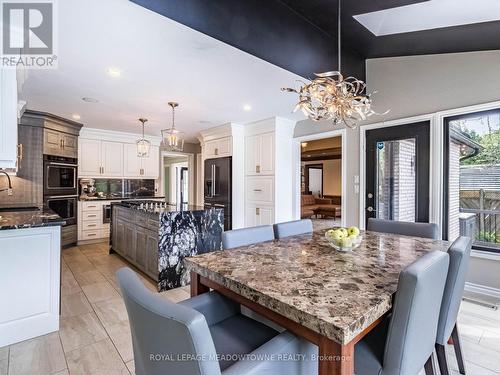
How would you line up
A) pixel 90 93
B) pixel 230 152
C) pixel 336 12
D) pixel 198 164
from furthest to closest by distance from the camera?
1. pixel 198 164
2. pixel 230 152
3. pixel 90 93
4. pixel 336 12

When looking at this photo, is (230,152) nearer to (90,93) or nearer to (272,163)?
(272,163)

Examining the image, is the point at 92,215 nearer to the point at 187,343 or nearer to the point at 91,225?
the point at 91,225

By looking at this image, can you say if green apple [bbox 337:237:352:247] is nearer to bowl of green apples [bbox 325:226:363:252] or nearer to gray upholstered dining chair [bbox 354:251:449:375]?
bowl of green apples [bbox 325:226:363:252]

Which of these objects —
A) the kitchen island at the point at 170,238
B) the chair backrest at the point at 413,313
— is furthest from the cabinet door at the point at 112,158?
the chair backrest at the point at 413,313

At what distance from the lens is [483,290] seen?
298 cm

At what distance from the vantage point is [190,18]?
1.91 meters

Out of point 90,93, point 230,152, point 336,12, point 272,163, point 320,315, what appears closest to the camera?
point 320,315

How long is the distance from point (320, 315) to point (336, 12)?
2677mm

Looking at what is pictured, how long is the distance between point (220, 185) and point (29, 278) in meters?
3.68

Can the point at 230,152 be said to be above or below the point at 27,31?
below

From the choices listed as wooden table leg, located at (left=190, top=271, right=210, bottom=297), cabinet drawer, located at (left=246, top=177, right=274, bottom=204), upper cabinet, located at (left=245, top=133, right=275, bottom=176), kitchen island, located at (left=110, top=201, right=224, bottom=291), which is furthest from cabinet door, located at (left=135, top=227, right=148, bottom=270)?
upper cabinet, located at (left=245, top=133, right=275, bottom=176)

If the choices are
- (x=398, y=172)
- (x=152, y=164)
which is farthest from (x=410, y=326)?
(x=152, y=164)

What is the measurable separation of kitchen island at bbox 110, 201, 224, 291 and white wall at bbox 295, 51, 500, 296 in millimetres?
2208

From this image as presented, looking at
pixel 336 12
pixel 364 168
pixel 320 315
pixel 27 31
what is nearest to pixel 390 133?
pixel 364 168
